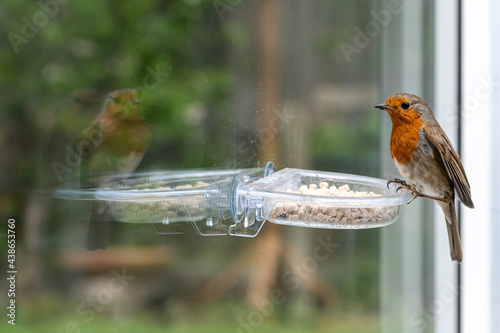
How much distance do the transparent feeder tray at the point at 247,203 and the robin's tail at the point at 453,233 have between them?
0.42ft

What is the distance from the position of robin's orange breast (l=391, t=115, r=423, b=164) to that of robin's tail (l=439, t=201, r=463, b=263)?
0.52 feet

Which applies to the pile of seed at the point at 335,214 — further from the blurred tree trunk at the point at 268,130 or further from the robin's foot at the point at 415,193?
the blurred tree trunk at the point at 268,130

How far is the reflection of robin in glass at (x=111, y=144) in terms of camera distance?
1299mm

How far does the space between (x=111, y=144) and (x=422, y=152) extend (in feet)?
2.29

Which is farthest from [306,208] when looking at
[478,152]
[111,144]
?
[478,152]

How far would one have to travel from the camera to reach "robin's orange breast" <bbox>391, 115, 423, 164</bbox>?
1.15 metres

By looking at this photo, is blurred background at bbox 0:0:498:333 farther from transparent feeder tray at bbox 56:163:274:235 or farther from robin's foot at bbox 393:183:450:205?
robin's foot at bbox 393:183:450:205

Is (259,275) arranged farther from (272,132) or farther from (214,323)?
(272,132)

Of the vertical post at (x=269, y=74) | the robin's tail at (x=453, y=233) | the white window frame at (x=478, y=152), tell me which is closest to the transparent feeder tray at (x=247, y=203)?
the robin's tail at (x=453, y=233)

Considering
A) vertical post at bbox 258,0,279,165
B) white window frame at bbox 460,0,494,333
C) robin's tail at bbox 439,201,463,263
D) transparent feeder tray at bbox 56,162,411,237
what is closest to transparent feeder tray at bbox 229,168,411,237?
transparent feeder tray at bbox 56,162,411,237

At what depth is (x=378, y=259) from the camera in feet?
6.73

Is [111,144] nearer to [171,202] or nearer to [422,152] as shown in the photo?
[171,202]

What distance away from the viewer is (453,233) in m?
1.23

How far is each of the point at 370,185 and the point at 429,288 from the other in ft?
2.73
